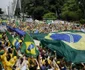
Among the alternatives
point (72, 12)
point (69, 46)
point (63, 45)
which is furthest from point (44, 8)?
point (69, 46)

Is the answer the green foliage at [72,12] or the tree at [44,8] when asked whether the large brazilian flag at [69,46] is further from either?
the tree at [44,8]

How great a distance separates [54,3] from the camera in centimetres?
8900

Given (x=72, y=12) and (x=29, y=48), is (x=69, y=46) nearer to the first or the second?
(x=29, y=48)

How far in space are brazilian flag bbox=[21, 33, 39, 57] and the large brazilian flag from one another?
0.79m

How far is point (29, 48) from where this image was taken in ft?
42.1

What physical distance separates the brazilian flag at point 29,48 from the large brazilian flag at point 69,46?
787 millimetres

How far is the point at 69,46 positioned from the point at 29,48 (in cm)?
157

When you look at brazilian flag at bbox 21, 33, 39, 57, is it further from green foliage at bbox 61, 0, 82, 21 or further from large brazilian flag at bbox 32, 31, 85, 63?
green foliage at bbox 61, 0, 82, 21

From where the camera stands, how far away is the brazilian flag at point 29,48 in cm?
1258

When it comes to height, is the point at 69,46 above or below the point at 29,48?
above

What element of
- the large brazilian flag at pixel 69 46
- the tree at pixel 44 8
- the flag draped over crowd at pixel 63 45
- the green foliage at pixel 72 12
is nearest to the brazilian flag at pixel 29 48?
the flag draped over crowd at pixel 63 45

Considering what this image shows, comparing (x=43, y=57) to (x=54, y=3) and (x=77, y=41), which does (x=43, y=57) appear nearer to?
(x=77, y=41)

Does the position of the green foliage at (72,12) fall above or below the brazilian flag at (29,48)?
below

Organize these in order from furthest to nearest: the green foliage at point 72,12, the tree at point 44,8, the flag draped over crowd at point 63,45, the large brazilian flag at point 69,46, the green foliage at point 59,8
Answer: the tree at point 44,8
the green foliage at point 59,8
the green foliage at point 72,12
the flag draped over crowd at point 63,45
the large brazilian flag at point 69,46
